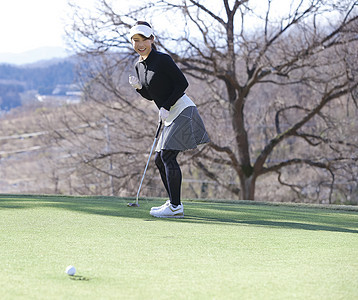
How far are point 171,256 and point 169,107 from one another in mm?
2353

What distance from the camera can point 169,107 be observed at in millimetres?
5641

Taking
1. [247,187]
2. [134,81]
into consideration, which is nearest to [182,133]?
[134,81]

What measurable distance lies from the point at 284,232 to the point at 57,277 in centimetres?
241

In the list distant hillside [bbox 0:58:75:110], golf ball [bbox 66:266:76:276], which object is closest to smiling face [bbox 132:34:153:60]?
golf ball [bbox 66:266:76:276]

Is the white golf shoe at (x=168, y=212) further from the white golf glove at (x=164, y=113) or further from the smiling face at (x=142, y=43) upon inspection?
the smiling face at (x=142, y=43)

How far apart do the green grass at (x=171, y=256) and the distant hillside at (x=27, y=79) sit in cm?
6242

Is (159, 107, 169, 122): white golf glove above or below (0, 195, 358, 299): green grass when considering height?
above

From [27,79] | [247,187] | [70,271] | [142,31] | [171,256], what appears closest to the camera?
[70,271]

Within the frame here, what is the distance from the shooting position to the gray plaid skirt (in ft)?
18.4

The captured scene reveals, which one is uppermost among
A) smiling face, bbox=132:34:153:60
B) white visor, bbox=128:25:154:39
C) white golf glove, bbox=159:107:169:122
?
white visor, bbox=128:25:154:39

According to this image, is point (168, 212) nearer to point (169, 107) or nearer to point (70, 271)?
point (169, 107)

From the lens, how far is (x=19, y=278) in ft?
9.29

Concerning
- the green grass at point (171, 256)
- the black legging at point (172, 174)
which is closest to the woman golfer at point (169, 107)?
the black legging at point (172, 174)

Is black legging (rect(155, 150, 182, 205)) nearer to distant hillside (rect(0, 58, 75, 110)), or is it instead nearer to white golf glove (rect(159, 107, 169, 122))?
white golf glove (rect(159, 107, 169, 122))
